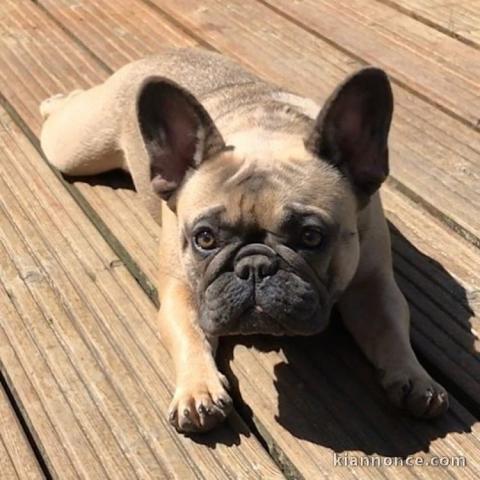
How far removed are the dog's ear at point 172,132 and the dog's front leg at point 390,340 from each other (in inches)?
18.4

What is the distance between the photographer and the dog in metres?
2.13

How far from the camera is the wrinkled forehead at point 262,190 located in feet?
7.08

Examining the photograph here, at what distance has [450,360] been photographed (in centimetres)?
237

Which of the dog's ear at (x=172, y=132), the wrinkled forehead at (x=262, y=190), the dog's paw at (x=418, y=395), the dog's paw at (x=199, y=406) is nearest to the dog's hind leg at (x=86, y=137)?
the dog's ear at (x=172, y=132)

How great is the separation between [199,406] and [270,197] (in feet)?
1.46

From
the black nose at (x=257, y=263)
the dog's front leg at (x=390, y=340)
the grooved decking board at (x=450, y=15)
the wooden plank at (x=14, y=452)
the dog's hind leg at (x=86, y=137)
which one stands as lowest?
the dog's hind leg at (x=86, y=137)

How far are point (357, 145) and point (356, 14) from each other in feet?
6.32

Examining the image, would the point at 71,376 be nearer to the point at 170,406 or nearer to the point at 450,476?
the point at 170,406

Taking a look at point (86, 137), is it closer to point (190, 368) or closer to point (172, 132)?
point (172, 132)

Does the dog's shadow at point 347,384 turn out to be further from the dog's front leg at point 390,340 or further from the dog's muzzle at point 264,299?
the dog's muzzle at point 264,299

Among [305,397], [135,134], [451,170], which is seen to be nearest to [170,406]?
[305,397]

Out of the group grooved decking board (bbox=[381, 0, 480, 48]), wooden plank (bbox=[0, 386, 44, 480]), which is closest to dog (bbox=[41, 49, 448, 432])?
wooden plank (bbox=[0, 386, 44, 480])

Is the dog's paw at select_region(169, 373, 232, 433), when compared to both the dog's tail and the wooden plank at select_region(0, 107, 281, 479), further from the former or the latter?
the dog's tail

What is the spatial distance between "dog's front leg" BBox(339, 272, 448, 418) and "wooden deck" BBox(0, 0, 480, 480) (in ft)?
0.14
